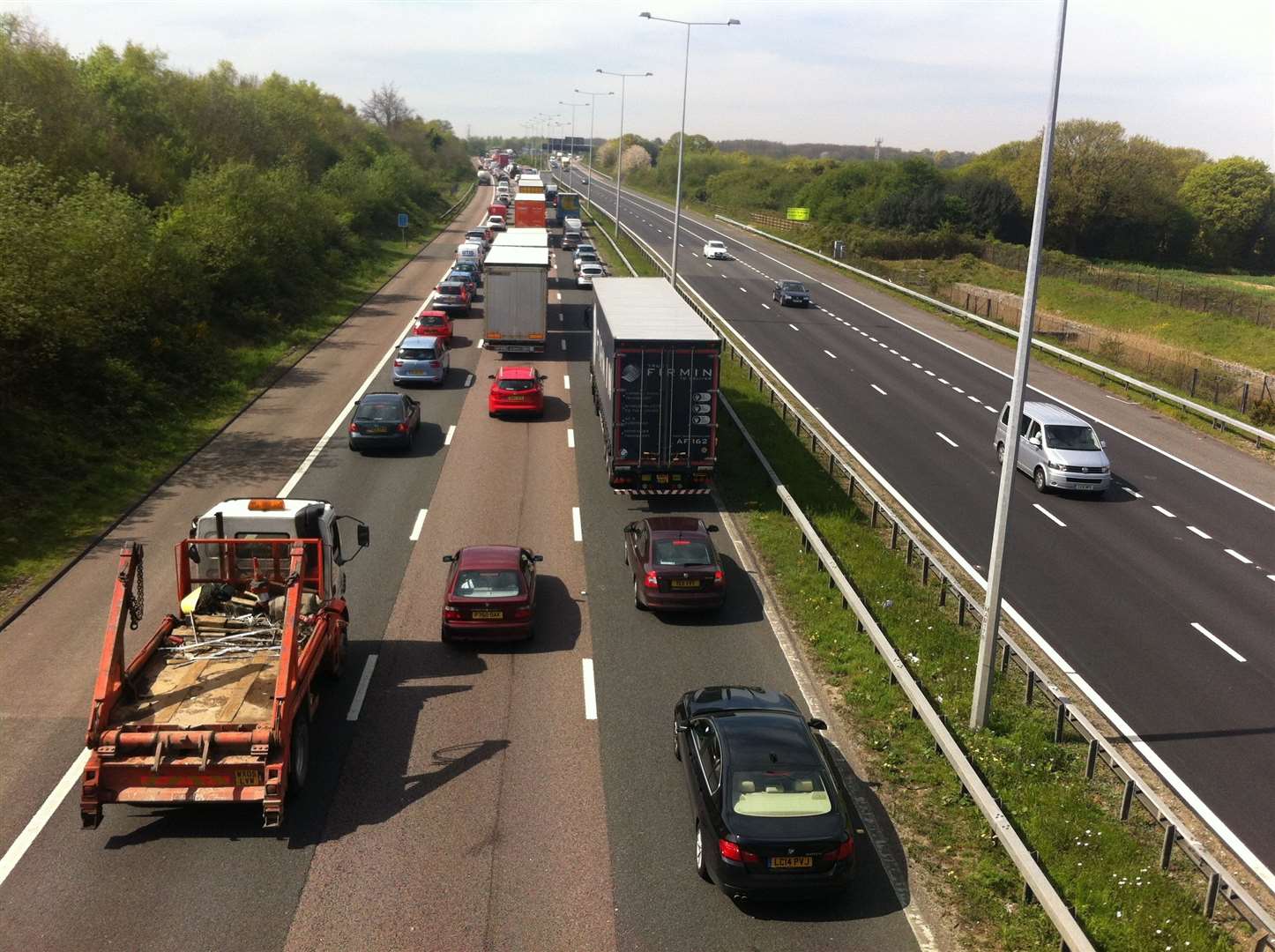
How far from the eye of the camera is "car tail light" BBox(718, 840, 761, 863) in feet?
33.0

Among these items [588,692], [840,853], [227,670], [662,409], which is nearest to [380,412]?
[662,409]

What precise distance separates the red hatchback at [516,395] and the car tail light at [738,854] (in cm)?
2238

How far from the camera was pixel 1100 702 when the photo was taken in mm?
15680

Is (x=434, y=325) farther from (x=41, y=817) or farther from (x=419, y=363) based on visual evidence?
(x=41, y=817)

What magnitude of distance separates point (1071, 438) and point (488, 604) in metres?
17.4

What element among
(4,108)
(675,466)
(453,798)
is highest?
(4,108)

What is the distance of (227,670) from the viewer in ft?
41.3

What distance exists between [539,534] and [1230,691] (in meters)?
13.0

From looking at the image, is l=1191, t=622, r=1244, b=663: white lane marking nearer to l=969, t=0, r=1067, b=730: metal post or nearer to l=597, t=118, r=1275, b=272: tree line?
l=969, t=0, r=1067, b=730: metal post

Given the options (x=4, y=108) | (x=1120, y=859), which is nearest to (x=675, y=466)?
(x=1120, y=859)

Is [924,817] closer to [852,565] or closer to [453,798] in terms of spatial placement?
[453,798]

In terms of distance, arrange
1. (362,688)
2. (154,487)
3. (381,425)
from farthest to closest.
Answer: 1. (381,425)
2. (154,487)
3. (362,688)

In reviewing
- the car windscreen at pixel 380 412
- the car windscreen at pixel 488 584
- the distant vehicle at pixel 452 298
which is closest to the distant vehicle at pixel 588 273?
Answer: the distant vehicle at pixel 452 298

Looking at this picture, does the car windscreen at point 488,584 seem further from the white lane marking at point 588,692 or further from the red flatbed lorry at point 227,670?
the red flatbed lorry at point 227,670
